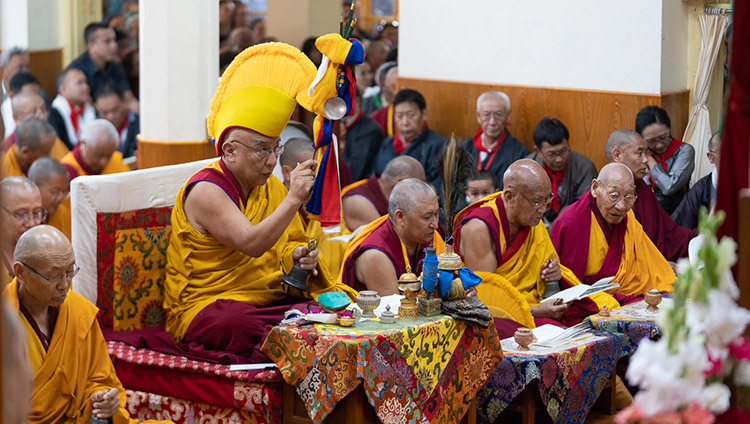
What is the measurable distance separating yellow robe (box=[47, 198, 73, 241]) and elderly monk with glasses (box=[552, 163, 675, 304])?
2.96 m

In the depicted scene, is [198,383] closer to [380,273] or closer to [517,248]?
[380,273]

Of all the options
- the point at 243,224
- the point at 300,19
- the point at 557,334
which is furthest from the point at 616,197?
the point at 300,19

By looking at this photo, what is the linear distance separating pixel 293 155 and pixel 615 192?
192 centimetres

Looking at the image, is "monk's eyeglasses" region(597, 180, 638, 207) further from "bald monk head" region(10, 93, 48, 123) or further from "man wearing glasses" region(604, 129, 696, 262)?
"bald monk head" region(10, 93, 48, 123)

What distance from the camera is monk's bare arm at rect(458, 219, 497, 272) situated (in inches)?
223

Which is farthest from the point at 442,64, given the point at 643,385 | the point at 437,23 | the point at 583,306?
the point at 643,385

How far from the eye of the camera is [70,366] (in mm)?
4152

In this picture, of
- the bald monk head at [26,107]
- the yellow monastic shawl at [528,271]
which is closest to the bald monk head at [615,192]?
the yellow monastic shawl at [528,271]

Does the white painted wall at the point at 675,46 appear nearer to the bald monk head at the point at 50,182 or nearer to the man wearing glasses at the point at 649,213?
the man wearing glasses at the point at 649,213

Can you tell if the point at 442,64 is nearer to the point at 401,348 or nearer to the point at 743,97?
the point at 401,348

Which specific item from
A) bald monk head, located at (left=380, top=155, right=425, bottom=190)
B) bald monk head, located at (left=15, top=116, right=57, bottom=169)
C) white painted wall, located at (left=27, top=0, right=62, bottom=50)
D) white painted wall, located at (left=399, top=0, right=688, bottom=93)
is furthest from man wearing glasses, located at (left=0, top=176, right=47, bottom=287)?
white painted wall, located at (left=27, top=0, right=62, bottom=50)

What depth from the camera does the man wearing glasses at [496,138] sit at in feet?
25.8

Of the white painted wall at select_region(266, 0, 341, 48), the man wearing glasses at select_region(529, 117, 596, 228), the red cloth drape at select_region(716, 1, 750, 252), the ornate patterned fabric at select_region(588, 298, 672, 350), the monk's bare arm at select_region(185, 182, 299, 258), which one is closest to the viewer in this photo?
the red cloth drape at select_region(716, 1, 750, 252)

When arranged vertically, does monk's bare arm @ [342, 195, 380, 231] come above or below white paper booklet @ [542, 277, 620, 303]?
above
